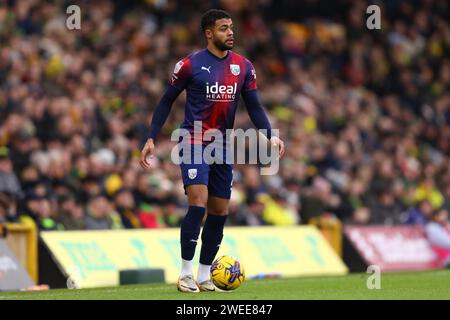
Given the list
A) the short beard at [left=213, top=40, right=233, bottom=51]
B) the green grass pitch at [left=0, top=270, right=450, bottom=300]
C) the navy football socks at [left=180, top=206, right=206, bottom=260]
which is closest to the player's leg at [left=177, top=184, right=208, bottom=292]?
the navy football socks at [left=180, top=206, right=206, bottom=260]

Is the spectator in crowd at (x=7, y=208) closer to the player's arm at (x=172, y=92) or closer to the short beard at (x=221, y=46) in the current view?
the player's arm at (x=172, y=92)

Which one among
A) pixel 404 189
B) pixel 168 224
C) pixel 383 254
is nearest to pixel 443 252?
Result: pixel 383 254

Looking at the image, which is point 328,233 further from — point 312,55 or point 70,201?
point 312,55

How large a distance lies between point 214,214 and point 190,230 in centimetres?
38

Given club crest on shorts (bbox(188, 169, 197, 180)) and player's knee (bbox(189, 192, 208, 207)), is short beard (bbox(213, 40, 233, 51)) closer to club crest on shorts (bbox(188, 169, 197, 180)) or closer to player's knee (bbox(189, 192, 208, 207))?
club crest on shorts (bbox(188, 169, 197, 180))

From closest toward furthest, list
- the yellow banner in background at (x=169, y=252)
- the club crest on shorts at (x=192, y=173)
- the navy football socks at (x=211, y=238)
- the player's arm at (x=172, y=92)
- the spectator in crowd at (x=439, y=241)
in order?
the club crest on shorts at (x=192, y=173), the player's arm at (x=172, y=92), the navy football socks at (x=211, y=238), the yellow banner in background at (x=169, y=252), the spectator in crowd at (x=439, y=241)

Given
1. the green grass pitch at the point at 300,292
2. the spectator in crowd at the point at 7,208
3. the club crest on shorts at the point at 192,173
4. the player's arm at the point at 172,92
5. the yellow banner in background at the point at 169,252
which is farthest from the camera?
the spectator in crowd at the point at 7,208

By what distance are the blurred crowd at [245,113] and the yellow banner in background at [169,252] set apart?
73 cm

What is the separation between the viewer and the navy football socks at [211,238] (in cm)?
1173

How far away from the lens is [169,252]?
17.1 meters

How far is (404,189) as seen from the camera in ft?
79.3

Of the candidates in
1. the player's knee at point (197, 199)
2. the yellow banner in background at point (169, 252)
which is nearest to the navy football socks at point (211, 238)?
the player's knee at point (197, 199)

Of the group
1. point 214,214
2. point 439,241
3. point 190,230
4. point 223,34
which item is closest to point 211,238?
point 214,214

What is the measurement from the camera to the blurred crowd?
Answer: 58.8 ft
